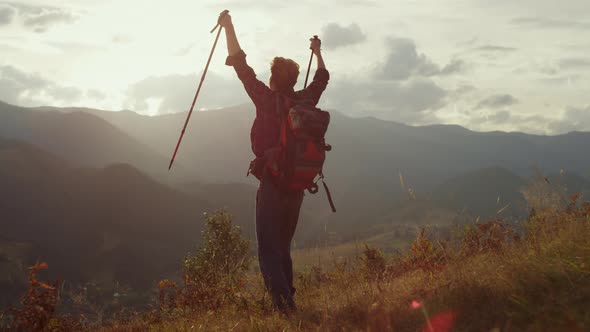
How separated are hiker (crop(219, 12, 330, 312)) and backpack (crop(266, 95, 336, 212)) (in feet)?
0.30

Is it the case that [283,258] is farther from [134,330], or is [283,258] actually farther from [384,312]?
[134,330]

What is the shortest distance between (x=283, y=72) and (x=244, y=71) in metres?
0.40

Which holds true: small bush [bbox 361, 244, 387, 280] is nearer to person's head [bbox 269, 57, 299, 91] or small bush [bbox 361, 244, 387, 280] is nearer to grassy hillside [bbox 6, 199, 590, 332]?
grassy hillside [bbox 6, 199, 590, 332]

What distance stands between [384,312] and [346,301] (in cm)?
71

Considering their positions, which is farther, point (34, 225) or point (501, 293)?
point (34, 225)

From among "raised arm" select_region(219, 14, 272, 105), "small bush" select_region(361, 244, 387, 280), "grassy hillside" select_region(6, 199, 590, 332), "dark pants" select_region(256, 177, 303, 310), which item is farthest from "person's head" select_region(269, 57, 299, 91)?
"small bush" select_region(361, 244, 387, 280)

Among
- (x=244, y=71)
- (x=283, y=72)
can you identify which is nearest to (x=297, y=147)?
(x=283, y=72)

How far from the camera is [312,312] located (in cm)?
482

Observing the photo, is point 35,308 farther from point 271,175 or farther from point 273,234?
point 271,175

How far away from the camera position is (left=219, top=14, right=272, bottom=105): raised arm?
5090 millimetres

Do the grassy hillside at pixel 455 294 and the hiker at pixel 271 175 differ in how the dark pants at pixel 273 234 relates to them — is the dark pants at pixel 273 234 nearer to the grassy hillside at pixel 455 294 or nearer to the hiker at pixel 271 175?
the hiker at pixel 271 175

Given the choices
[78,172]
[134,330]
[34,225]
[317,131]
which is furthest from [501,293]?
[78,172]

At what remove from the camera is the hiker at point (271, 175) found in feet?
16.5

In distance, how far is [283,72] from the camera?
5215mm
